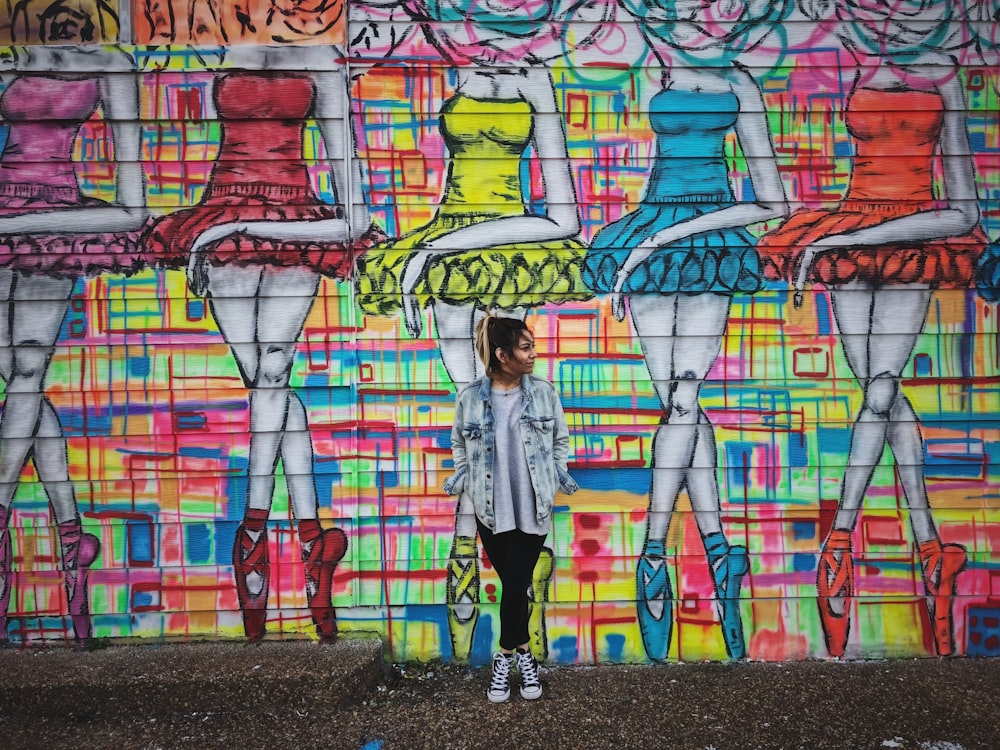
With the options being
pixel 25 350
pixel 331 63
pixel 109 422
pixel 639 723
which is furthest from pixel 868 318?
pixel 25 350

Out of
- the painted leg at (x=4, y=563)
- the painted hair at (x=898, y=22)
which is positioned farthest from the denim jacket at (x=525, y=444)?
the painted hair at (x=898, y=22)

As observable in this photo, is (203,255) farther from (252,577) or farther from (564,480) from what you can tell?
(564,480)

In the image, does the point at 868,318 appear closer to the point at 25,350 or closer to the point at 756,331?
the point at 756,331

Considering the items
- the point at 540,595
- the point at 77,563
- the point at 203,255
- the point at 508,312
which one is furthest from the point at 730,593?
the point at 77,563

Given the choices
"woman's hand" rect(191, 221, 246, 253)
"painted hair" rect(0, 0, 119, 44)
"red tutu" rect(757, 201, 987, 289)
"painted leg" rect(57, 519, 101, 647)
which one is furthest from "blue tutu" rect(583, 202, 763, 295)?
"painted leg" rect(57, 519, 101, 647)

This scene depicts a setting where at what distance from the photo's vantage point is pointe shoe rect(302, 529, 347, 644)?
3557 mm

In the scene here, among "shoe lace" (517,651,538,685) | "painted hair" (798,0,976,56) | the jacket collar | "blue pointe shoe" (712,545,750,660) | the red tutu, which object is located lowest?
"shoe lace" (517,651,538,685)

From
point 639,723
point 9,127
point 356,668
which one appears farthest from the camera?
point 9,127

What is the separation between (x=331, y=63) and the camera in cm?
353

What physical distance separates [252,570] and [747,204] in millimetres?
2999

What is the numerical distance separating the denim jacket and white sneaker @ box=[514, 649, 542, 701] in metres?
0.64

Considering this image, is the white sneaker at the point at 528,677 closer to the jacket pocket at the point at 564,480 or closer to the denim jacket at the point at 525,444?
the denim jacket at the point at 525,444

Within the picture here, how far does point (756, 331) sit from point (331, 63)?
96.0 inches

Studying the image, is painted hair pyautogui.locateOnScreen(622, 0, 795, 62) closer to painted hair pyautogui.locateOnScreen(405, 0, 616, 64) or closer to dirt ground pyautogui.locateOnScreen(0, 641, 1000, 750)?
painted hair pyautogui.locateOnScreen(405, 0, 616, 64)
